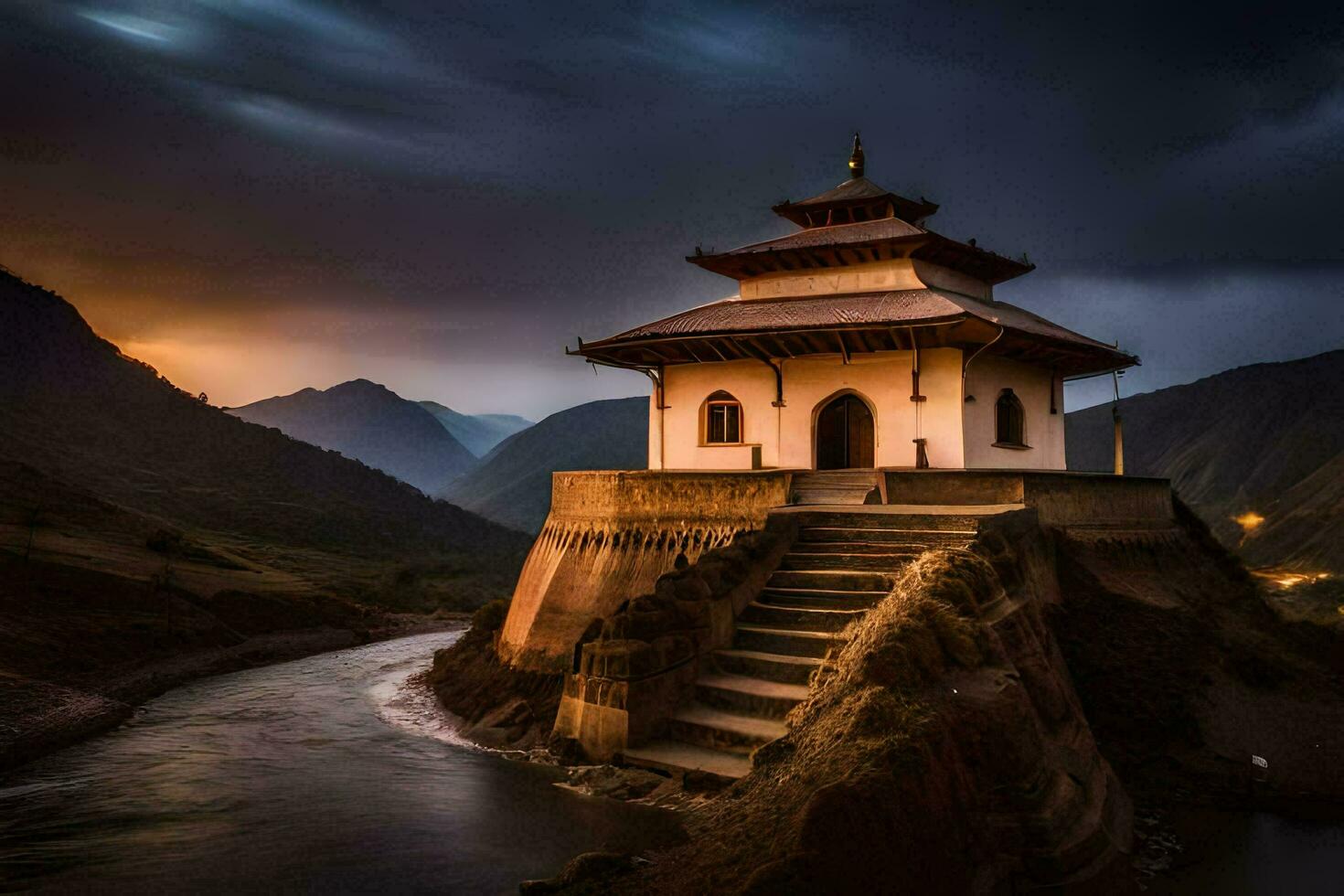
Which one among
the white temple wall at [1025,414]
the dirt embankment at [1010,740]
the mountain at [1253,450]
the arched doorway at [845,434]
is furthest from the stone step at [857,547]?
the mountain at [1253,450]

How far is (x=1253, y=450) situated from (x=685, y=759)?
11324 centimetres

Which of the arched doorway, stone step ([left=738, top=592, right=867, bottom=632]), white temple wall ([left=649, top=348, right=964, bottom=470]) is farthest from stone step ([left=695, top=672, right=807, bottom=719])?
the arched doorway

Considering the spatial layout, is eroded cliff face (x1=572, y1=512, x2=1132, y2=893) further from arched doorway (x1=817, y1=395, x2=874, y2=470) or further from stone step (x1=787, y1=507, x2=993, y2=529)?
arched doorway (x1=817, y1=395, x2=874, y2=470)

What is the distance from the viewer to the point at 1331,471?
75125mm

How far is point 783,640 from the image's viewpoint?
10.9 m

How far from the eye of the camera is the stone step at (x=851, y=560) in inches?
462

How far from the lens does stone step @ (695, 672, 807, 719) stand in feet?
32.4

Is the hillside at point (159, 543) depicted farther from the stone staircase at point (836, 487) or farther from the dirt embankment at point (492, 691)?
the stone staircase at point (836, 487)

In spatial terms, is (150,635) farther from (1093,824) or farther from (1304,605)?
(1304,605)

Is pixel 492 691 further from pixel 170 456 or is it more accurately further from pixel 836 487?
pixel 170 456

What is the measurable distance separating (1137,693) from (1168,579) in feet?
15.7

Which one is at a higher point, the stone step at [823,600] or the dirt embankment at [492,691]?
the stone step at [823,600]

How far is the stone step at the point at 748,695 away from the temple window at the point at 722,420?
420 inches

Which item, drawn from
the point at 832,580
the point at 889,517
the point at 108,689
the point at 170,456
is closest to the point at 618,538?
the point at 889,517
